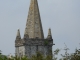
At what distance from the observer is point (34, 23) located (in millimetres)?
140750

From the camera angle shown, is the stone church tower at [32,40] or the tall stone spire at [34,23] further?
the tall stone spire at [34,23]

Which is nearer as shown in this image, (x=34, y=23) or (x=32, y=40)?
(x=32, y=40)

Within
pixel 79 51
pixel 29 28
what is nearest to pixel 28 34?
pixel 29 28

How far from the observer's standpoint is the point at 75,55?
331 feet

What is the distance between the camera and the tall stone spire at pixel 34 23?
139625 millimetres

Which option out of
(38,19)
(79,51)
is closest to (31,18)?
(38,19)

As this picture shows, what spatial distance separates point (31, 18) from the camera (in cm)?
14075

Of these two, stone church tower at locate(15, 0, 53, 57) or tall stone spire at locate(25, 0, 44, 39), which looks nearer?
stone church tower at locate(15, 0, 53, 57)

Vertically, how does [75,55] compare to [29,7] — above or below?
below

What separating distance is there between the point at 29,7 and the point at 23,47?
6541 mm

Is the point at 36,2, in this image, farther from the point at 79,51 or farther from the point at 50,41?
the point at 79,51

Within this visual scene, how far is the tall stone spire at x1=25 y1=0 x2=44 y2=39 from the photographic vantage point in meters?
140

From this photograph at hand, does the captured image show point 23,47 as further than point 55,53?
Yes

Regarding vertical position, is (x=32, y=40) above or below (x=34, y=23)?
below
